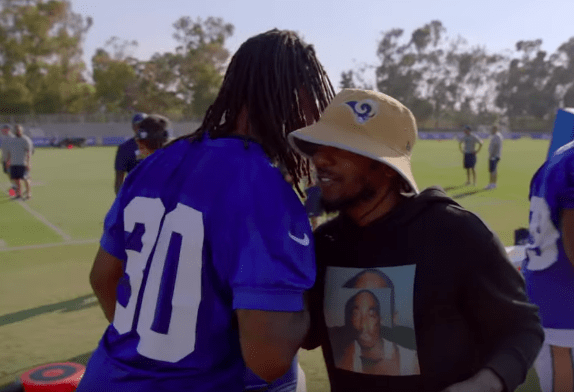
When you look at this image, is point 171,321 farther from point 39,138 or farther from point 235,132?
point 39,138

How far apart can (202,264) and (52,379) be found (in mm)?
2581

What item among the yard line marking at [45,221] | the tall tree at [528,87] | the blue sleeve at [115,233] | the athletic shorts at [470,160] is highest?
the blue sleeve at [115,233]

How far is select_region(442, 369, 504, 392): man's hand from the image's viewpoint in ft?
5.34

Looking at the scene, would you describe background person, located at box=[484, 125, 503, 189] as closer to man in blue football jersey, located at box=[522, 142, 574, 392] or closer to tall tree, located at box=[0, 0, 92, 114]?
man in blue football jersey, located at box=[522, 142, 574, 392]

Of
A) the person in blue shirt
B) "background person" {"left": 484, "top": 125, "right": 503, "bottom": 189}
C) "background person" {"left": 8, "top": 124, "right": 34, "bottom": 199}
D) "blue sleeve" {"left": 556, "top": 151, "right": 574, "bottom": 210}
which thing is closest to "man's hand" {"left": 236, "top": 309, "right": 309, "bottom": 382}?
"blue sleeve" {"left": 556, "top": 151, "right": 574, "bottom": 210}

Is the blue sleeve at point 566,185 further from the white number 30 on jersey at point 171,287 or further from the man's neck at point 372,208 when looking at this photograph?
the white number 30 on jersey at point 171,287

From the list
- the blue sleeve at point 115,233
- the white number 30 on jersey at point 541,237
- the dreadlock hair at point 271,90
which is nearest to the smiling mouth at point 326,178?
the dreadlock hair at point 271,90

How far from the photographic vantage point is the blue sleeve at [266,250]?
1440 mm

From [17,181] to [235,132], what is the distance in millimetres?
14597

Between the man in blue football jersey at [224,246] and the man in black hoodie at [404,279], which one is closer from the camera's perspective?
the man in blue football jersey at [224,246]

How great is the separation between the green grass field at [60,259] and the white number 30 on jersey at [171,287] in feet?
9.57

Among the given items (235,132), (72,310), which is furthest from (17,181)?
(235,132)

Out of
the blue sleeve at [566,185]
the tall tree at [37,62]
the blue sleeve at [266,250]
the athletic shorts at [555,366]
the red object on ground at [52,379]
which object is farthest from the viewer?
the tall tree at [37,62]

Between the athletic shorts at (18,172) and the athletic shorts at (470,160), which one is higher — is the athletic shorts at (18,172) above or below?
above
